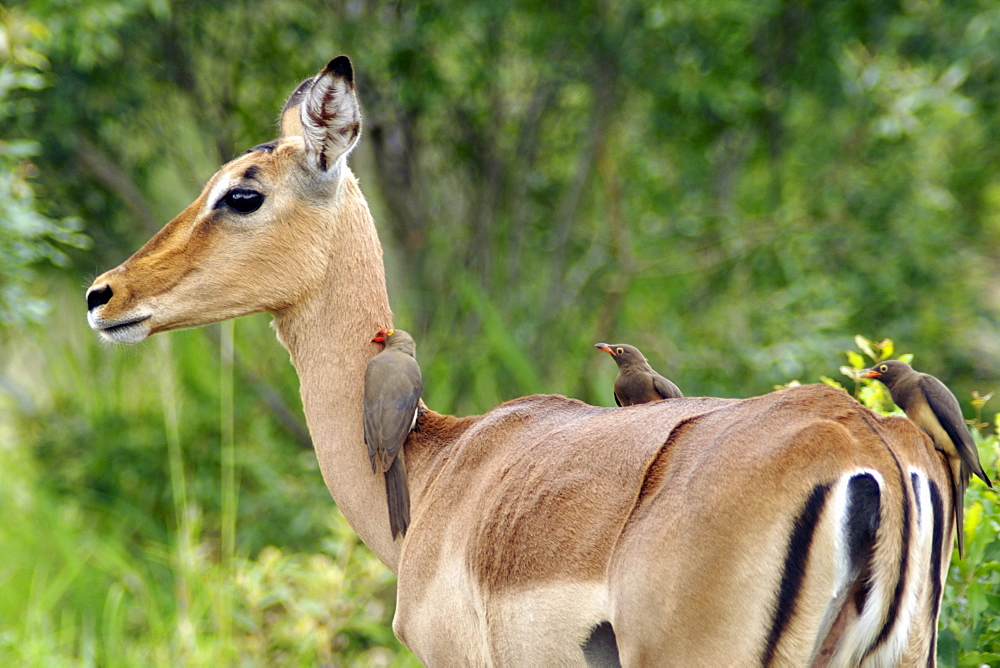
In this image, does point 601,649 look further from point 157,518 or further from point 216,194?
point 157,518

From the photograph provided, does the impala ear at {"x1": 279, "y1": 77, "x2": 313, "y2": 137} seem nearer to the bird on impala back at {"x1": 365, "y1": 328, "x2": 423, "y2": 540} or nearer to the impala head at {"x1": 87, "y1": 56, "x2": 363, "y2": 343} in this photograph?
the impala head at {"x1": 87, "y1": 56, "x2": 363, "y2": 343}

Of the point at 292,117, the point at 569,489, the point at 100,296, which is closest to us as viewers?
the point at 569,489

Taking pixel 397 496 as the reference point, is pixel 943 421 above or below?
above

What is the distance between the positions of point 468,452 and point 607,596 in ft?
2.41

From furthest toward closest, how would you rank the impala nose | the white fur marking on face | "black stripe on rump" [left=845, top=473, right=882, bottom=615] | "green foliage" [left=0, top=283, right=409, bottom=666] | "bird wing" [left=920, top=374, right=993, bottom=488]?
1. "green foliage" [left=0, top=283, right=409, bottom=666]
2. the white fur marking on face
3. the impala nose
4. "bird wing" [left=920, top=374, right=993, bottom=488]
5. "black stripe on rump" [left=845, top=473, right=882, bottom=615]

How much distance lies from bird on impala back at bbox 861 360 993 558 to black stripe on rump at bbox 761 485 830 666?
464 millimetres

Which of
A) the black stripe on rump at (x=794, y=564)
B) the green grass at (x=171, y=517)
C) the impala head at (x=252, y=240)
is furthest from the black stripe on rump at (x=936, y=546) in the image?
the green grass at (x=171, y=517)

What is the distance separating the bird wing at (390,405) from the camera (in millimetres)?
2828

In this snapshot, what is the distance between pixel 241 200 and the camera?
294 cm

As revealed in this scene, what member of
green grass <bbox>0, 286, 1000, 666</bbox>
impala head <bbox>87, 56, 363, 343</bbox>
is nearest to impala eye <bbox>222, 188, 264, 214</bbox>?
impala head <bbox>87, 56, 363, 343</bbox>

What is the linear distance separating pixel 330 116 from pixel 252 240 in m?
0.41

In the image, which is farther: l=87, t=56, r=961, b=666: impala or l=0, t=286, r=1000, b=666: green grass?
l=0, t=286, r=1000, b=666: green grass

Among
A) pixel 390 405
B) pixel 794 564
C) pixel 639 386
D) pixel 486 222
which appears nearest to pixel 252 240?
pixel 390 405

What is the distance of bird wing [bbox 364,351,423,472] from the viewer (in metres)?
2.83
